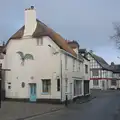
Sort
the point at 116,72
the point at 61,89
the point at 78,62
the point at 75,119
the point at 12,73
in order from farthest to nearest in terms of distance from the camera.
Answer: the point at 116,72 → the point at 78,62 → the point at 12,73 → the point at 61,89 → the point at 75,119

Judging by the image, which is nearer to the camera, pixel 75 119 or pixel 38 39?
pixel 75 119

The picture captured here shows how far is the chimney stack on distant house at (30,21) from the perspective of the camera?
38.7 meters

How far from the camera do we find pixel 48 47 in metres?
38.0

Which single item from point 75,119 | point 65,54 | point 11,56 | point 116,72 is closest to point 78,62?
point 65,54

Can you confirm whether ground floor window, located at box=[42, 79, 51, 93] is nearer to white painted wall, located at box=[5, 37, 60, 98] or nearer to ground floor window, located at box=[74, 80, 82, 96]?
white painted wall, located at box=[5, 37, 60, 98]

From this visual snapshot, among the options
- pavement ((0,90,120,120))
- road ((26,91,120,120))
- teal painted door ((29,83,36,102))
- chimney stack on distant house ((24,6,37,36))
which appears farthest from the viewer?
chimney stack on distant house ((24,6,37,36))

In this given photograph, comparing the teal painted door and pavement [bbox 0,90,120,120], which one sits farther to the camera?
the teal painted door

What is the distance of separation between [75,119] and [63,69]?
18.0 m

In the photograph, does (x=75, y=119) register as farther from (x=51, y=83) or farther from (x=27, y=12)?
(x=27, y=12)

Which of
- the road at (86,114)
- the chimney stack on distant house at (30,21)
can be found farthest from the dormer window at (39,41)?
the road at (86,114)

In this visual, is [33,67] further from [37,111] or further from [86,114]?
[86,114]

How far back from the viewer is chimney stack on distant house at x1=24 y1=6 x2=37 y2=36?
38719mm

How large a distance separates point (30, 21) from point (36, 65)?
5397 mm

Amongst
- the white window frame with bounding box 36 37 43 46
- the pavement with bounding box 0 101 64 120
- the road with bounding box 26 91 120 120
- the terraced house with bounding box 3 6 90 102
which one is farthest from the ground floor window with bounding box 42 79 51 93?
the pavement with bounding box 0 101 64 120
